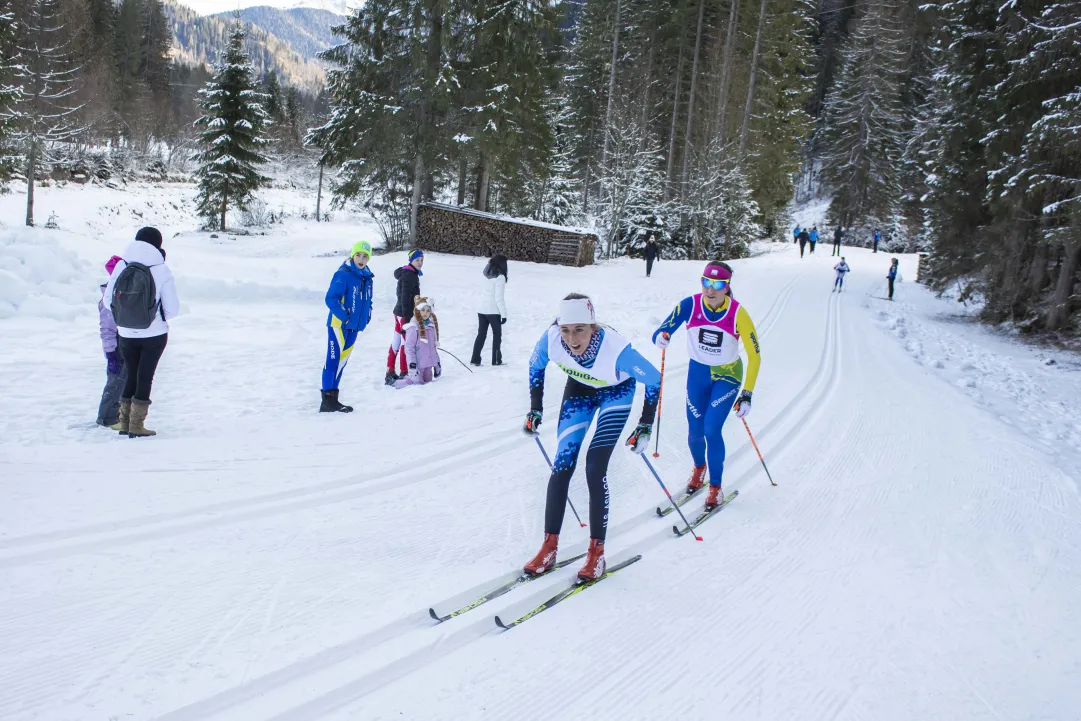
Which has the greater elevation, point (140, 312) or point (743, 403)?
point (140, 312)

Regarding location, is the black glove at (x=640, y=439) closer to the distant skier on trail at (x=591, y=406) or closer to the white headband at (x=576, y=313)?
the distant skier on trail at (x=591, y=406)

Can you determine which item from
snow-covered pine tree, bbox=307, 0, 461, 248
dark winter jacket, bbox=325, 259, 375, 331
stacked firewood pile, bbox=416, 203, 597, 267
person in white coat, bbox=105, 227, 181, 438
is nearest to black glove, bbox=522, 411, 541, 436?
dark winter jacket, bbox=325, 259, 375, 331

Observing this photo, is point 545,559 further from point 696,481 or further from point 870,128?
point 870,128

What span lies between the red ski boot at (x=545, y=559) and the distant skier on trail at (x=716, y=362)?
1773 millimetres

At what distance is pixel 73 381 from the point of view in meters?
7.14

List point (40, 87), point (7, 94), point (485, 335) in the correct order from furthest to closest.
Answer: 1. point (40, 87)
2. point (7, 94)
3. point (485, 335)

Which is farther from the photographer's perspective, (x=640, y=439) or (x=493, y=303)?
(x=493, y=303)

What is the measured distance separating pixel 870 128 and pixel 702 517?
155 feet

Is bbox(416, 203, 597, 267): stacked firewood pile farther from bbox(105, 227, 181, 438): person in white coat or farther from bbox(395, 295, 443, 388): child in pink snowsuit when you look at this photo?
bbox(105, 227, 181, 438): person in white coat

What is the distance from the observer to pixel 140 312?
544 centimetres

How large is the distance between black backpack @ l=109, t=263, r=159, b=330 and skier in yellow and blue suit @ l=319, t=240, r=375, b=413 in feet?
5.69

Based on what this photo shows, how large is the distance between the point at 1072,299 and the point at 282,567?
17770 mm

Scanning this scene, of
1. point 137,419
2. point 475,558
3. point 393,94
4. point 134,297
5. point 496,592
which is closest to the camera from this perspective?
point 496,592

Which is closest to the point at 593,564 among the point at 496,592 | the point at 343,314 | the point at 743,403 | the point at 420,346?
the point at 496,592
